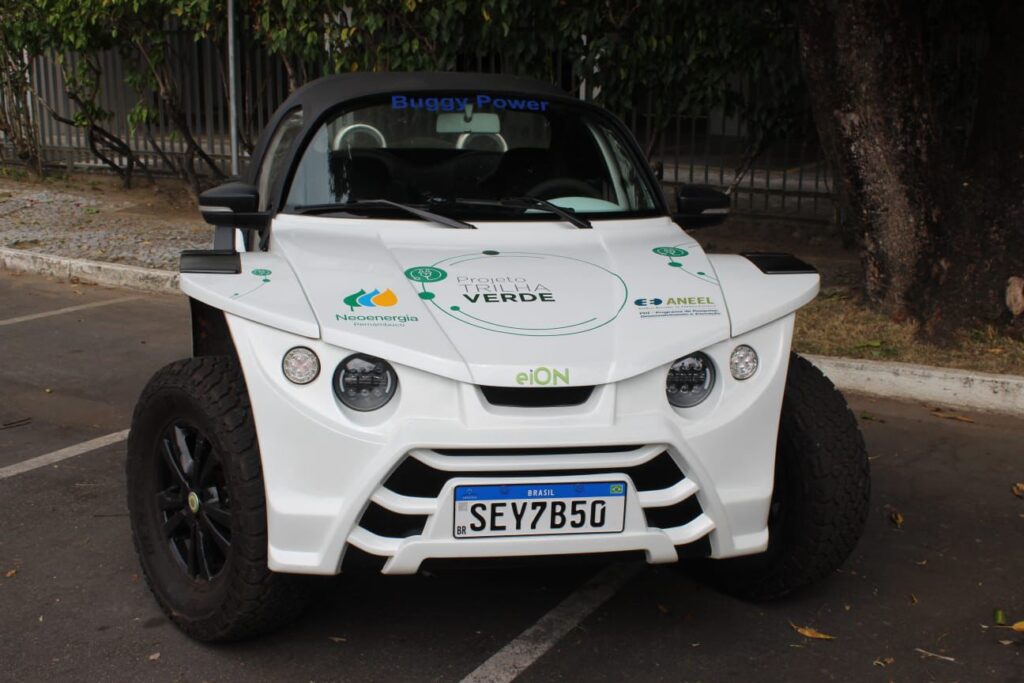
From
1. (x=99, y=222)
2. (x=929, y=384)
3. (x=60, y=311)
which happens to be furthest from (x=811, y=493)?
(x=99, y=222)

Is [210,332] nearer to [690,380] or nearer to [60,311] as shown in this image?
[690,380]

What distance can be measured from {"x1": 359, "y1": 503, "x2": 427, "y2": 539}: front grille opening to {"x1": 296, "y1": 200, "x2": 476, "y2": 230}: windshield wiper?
50.1 inches

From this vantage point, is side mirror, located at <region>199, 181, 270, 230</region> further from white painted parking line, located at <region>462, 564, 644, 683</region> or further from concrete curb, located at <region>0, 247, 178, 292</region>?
concrete curb, located at <region>0, 247, 178, 292</region>

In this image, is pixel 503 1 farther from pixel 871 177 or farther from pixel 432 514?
pixel 432 514

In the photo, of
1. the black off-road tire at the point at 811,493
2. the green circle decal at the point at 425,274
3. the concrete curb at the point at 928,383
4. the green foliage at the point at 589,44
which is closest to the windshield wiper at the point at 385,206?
the green circle decal at the point at 425,274

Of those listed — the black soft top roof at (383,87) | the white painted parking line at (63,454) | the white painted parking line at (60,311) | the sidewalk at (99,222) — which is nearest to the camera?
the black soft top roof at (383,87)

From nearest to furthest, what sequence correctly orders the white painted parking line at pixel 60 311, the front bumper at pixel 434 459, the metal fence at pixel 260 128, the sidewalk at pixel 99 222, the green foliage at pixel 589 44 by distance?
the front bumper at pixel 434 459 < the white painted parking line at pixel 60 311 < the green foliage at pixel 589 44 < the sidewalk at pixel 99 222 < the metal fence at pixel 260 128

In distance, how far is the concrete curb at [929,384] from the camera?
6023 millimetres

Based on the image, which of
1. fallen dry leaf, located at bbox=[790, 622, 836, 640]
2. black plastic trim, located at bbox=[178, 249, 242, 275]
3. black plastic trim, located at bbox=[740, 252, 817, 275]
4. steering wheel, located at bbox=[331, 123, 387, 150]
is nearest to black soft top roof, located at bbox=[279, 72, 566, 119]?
steering wheel, located at bbox=[331, 123, 387, 150]

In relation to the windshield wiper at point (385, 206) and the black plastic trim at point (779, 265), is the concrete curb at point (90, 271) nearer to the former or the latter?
the windshield wiper at point (385, 206)

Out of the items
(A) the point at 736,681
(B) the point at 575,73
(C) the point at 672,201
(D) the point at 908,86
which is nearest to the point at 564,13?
(B) the point at 575,73

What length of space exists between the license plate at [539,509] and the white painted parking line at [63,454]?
271 cm

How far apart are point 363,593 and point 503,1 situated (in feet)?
20.5

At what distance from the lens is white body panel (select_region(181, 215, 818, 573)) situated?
10.1 feet
